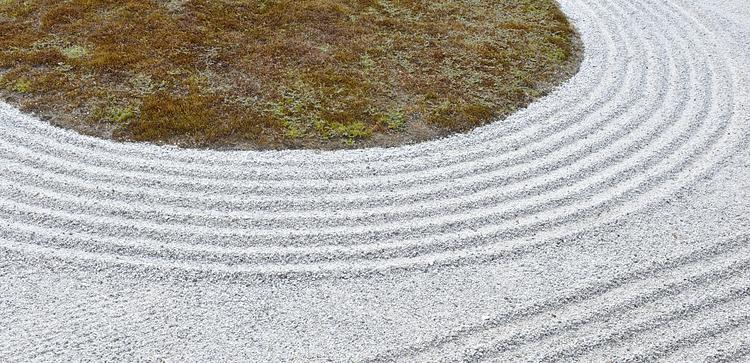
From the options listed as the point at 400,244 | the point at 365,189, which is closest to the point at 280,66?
the point at 365,189

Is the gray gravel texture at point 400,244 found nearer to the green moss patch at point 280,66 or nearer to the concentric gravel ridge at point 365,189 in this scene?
the concentric gravel ridge at point 365,189

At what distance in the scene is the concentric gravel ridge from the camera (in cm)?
891

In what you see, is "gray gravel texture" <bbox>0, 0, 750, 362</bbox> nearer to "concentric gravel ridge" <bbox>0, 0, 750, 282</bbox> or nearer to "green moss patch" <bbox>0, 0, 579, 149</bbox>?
"concentric gravel ridge" <bbox>0, 0, 750, 282</bbox>

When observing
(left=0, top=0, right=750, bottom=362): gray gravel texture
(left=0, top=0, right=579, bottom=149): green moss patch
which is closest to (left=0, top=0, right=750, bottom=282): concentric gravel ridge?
(left=0, top=0, right=750, bottom=362): gray gravel texture

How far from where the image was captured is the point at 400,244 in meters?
9.11

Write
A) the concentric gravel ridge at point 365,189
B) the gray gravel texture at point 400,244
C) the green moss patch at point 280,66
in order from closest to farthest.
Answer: the gray gravel texture at point 400,244 < the concentric gravel ridge at point 365,189 < the green moss patch at point 280,66

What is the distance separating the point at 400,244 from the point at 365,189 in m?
1.27

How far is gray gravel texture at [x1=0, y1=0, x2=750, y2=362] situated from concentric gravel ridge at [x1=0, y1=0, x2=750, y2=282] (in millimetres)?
32

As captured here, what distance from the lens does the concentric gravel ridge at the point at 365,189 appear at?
8914 millimetres

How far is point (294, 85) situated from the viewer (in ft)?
41.3

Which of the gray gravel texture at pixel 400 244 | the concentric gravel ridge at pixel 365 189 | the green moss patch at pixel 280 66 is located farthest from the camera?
the green moss patch at pixel 280 66

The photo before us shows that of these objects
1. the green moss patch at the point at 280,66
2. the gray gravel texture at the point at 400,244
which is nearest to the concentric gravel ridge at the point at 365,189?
the gray gravel texture at the point at 400,244

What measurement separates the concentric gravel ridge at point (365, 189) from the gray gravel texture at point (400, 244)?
0.10ft

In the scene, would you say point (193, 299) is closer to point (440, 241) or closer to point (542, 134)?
point (440, 241)
